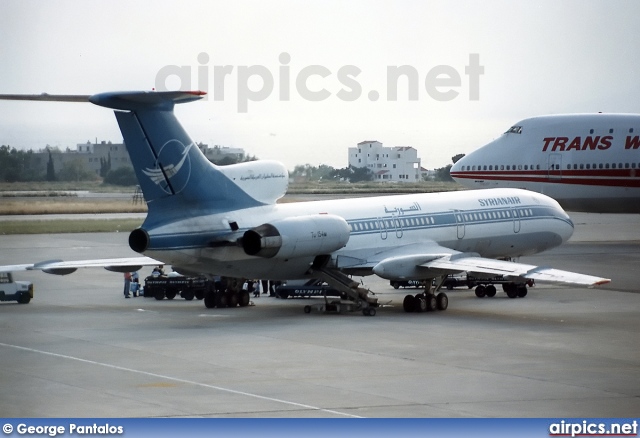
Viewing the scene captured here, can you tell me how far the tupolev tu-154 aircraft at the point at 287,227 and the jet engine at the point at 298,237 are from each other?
42 mm


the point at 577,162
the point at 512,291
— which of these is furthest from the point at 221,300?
the point at 577,162

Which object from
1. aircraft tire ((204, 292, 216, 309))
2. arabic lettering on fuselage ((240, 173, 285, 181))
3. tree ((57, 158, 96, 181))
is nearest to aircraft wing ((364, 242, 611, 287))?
arabic lettering on fuselage ((240, 173, 285, 181))

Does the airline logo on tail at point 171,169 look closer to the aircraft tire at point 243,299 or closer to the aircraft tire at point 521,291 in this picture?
the aircraft tire at point 243,299

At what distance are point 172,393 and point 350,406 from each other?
11.9 ft

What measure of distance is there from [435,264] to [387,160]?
13.8 meters

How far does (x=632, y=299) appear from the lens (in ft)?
124

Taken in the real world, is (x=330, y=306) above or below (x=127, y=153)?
below

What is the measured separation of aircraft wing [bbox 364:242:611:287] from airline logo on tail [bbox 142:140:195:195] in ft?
24.1

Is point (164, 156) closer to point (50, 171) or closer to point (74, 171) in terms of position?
point (74, 171)

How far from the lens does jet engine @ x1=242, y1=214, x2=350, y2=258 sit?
105 feet

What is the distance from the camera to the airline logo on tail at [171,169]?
30969mm

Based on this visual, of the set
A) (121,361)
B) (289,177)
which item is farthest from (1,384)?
(289,177)

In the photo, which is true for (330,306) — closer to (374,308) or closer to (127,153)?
(374,308)

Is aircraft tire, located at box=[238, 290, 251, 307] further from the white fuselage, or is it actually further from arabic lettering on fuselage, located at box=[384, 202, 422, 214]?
arabic lettering on fuselage, located at box=[384, 202, 422, 214]
